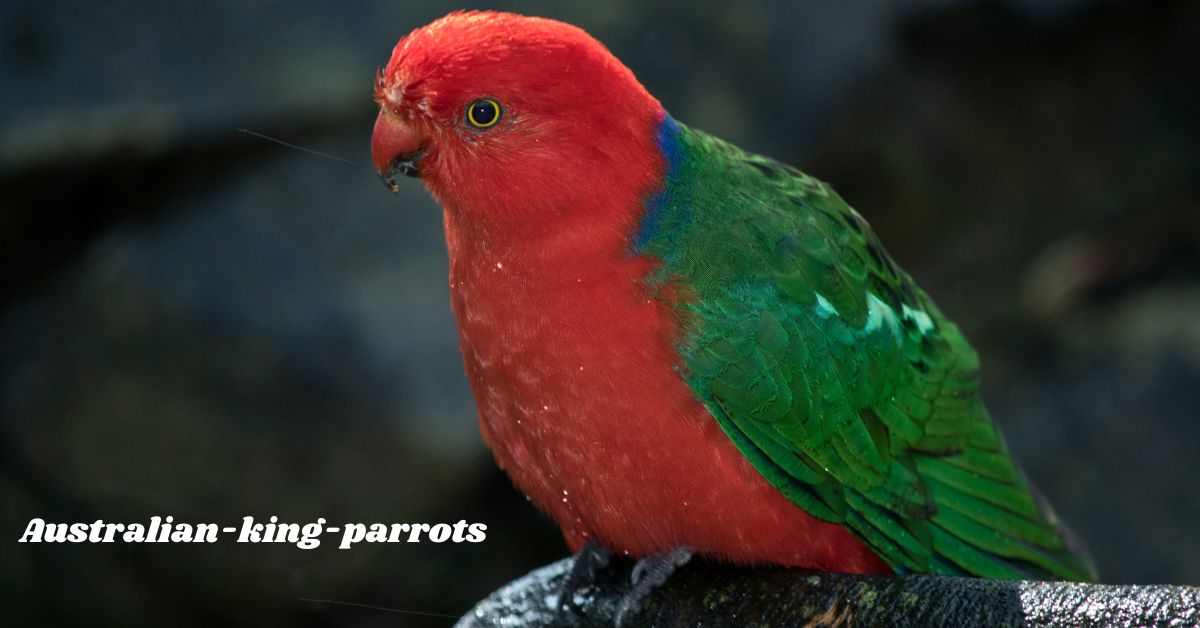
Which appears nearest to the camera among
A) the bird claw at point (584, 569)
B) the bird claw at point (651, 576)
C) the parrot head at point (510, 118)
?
the parrot head at point (510, 118)

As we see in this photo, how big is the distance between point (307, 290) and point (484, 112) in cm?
241

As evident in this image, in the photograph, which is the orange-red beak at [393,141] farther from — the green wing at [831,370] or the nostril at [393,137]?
the green wing at [831,370]

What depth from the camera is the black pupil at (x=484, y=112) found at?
7.50ft

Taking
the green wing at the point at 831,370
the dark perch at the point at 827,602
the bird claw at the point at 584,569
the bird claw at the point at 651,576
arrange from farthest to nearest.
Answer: the bird claw at the point at 584,569 < the bird claw at the point at 651,576 < the green wing at the point at 831,370 < the dark perch at the point at 827,602

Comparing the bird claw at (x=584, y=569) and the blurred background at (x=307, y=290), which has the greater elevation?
the blurred background at (x=307, y=290)

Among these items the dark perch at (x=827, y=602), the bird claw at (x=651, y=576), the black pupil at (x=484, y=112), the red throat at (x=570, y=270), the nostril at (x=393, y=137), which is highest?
the nostril at (x=393, y=137)

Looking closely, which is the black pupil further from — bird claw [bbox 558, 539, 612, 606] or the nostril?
bird claw [bbox 558, 539, 612, 606]

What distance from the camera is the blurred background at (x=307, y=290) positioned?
4.43 meters

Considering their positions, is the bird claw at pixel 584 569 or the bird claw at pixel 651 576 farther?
the bird claw at pixel 584 569

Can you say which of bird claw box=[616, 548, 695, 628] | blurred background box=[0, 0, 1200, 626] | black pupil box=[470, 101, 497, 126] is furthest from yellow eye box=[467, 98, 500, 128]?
blurred background box=[0, 0, 1200, 626]

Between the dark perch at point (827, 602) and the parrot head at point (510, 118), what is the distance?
0.84 meters

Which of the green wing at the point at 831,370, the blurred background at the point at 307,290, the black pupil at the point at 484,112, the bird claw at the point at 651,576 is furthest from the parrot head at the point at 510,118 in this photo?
the blurred background at the point at 307,290

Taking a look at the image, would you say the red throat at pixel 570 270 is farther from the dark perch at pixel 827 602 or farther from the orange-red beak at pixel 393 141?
the dark perch at pixel 827 602

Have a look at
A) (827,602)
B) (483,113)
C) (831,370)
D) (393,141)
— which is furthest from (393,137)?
(827,602)
